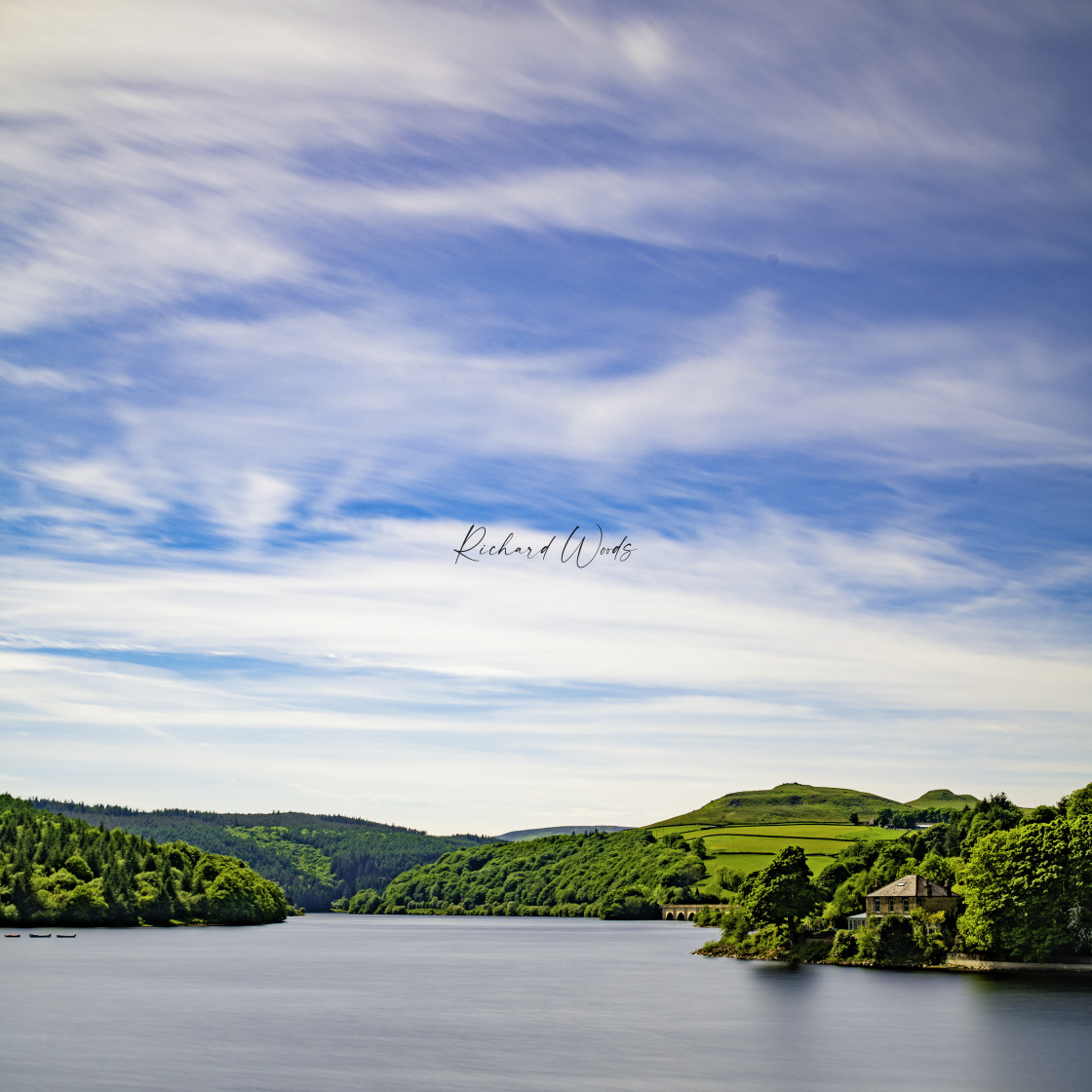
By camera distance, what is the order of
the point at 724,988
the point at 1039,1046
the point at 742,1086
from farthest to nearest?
the point at 724,988 < the point at 1039,1046 < the point at 742,1086

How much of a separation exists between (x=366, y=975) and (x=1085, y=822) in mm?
79900

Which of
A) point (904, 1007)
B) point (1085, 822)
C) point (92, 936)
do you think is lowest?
point (92, 936)

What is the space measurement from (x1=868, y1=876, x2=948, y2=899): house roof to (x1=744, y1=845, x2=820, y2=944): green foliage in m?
7.99

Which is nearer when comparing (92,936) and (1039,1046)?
(1039,1046)

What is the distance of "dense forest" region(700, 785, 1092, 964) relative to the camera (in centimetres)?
11562

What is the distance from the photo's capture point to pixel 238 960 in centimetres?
15250

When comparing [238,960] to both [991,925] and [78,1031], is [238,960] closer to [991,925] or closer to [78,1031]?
[78,1031]

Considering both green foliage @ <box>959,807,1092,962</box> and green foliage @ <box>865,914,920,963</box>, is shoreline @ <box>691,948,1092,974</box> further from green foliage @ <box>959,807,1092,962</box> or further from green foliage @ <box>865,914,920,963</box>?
green foliage @ <box>959,807,1092,962</box>

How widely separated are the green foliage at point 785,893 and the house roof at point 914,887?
26.2ft

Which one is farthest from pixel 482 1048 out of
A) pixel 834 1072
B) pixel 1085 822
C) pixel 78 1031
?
pixel 1085 822

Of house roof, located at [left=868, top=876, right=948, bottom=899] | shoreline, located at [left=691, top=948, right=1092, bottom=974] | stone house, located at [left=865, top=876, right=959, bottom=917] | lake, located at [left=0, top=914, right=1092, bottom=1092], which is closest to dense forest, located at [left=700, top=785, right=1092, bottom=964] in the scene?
shoreline, located at [left=691, top=948, right=1092, bottom=974]

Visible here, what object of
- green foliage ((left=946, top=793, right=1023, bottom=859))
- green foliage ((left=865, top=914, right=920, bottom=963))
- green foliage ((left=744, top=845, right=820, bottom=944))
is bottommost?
green foliage ((left=865, top=914, right=920, bottom=963))

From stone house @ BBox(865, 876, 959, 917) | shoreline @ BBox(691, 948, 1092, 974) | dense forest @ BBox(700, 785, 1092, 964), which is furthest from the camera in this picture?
stone house @ BBox(865, 876, 959, 917)

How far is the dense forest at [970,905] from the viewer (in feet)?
379
